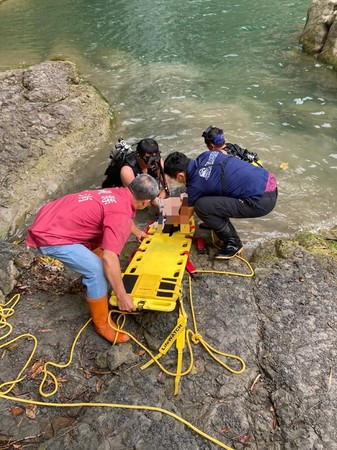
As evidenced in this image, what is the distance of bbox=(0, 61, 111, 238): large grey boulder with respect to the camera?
6199mm

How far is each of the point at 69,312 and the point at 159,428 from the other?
5.05 ft

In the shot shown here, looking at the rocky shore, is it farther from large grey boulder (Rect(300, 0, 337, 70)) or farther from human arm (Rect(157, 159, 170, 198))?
large grey boulder (Rect(300, 0, 337, 70))

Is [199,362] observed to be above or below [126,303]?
below

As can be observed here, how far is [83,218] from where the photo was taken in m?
3.48

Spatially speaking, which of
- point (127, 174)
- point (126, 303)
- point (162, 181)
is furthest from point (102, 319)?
point (162, 181)

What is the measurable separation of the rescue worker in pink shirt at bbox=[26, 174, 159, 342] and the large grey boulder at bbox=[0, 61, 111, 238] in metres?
2.41

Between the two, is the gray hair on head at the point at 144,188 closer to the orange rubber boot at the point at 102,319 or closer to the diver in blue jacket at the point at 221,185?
the diver in blue jacket at the point at 221,185

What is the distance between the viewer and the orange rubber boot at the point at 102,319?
356 cm

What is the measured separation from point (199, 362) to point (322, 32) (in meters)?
10.0

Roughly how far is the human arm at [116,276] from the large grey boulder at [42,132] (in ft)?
9.29

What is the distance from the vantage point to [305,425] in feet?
9.56

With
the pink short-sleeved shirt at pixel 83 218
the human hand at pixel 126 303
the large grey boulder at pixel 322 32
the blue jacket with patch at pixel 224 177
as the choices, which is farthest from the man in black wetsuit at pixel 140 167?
the large grey boulder at pixel 322 32

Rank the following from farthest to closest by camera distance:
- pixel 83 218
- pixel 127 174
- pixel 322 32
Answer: pixel 322 32, pixel 127 174, pixel 83 218

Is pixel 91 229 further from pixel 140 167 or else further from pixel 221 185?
pixel 140 167
